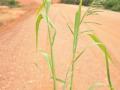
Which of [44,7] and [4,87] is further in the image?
[4,87]

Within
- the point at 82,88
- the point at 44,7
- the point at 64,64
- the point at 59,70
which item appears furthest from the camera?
the point at 64,64

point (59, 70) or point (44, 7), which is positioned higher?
point (44, 7)

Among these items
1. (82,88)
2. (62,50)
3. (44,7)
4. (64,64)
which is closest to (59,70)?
(64,64)

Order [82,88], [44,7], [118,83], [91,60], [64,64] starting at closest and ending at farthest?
[44,7] < [82,88] < [118,83] < [64,64] < [91,60]

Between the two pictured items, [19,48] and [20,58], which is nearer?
[20,58]

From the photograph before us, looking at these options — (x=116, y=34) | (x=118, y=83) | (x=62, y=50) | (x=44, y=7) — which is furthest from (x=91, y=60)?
(x=44, y=7)

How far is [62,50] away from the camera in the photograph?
9.40m

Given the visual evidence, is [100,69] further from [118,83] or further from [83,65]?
[118,83]

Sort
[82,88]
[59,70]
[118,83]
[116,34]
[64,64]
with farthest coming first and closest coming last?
[116,34] < [64,64] < [59,70] < [118,83] < [82,88]

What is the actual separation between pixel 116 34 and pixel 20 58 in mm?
4499

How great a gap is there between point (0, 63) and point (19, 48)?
1703 mm

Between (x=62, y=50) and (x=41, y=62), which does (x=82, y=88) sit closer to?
(x=41, y=62)

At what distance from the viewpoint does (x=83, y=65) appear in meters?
8.02

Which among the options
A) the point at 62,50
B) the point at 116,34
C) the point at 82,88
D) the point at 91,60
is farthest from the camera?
the point at 116,34
